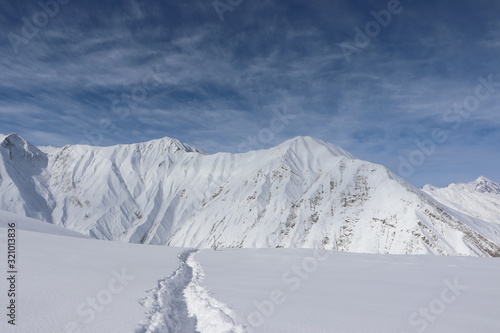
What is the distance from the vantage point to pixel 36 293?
10.9 metres

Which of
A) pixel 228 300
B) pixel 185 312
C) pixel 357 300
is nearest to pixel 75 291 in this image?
pixel 185 312

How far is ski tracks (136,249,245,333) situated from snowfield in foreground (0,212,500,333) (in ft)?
0.16

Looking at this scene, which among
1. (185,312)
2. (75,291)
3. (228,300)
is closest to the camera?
(75,291)

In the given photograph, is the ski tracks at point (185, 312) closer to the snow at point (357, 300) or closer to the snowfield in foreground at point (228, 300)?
the snowfield in foreground at point (228, 300)

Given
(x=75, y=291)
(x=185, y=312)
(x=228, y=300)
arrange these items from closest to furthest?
(x=75, y=291), (x=228, y=300), (x=185, y=312)

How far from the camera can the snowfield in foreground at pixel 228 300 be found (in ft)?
32.7

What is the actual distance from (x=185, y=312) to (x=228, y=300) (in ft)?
7.11

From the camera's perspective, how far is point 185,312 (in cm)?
1387

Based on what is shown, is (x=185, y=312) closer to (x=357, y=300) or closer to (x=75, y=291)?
(x=75, y=291)

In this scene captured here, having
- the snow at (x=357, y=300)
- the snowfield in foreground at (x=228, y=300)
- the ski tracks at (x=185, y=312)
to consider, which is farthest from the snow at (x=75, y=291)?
the snow at (x=357, y=300)

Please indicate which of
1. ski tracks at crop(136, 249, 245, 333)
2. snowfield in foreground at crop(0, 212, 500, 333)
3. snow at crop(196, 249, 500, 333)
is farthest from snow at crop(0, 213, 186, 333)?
snow at crop(196, 249, 500, 333)

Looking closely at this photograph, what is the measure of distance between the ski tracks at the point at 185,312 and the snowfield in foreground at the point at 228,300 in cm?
5

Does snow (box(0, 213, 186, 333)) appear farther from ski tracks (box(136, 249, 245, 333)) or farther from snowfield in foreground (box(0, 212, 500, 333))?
ski tracks (box(136, 249, 245, 333))

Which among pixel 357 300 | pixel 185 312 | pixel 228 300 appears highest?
pixel 357 300
